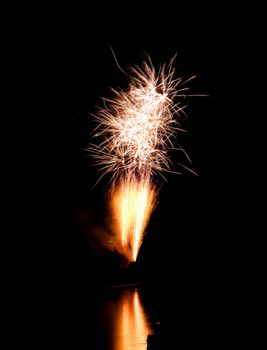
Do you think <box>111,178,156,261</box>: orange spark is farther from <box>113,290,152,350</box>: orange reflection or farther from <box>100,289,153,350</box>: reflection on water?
<box>113,290,152,350</box>: orange reflection

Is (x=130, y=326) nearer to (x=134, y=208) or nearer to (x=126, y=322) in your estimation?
(x=126, y=322)

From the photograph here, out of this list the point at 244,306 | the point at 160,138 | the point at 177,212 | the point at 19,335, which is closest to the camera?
the point at 244,306

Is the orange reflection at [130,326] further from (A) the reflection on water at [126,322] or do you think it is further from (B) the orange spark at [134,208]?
(B) the orange spark at [134,208]

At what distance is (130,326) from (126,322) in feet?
1.72

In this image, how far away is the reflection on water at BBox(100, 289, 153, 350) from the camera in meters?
9.22

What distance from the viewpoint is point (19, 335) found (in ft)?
32.8

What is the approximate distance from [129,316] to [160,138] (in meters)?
5.83

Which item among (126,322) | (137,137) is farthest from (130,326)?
(137,137)

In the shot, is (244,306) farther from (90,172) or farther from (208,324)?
(90,172)

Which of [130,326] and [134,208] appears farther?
[134,208]

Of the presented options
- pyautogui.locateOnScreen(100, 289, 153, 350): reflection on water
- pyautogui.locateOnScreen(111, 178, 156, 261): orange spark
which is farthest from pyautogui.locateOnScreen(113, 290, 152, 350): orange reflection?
pyautogui.locateOnScreen(111, 178, 156, 261): orange spark

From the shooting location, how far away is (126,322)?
11.4 meters

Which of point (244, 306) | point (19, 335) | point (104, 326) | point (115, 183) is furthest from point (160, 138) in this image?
point (244, 306)

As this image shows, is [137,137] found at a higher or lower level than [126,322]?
higher
